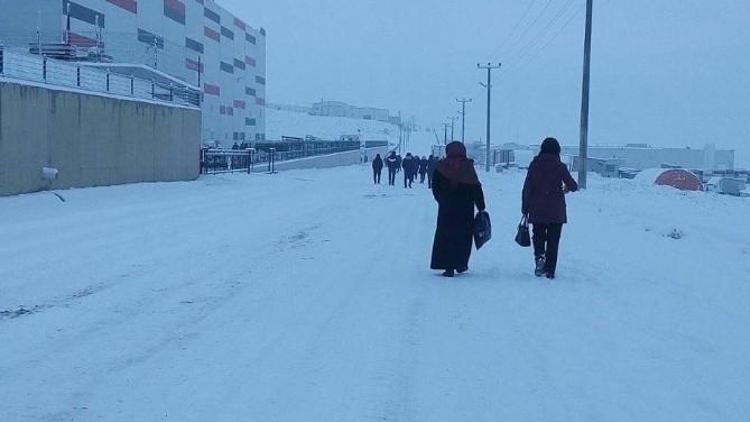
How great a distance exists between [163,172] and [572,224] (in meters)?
17.4

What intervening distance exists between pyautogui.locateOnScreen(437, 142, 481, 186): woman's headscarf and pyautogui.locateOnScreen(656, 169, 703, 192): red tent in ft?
138

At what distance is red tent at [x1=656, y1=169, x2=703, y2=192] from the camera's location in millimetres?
50859

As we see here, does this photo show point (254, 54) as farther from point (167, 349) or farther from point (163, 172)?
point (167, 349)

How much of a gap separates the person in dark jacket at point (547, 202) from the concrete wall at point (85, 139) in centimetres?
1356

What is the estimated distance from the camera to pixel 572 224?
1906 centimetres

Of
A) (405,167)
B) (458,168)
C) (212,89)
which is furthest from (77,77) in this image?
(212,89)

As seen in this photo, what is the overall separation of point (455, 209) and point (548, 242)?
115cm

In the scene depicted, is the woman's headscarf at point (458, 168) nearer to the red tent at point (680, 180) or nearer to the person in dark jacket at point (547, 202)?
the person in dark jacket at point (547, 202)

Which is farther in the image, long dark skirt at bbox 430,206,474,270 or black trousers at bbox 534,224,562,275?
long dark skirt at bbox 430,206,474,270

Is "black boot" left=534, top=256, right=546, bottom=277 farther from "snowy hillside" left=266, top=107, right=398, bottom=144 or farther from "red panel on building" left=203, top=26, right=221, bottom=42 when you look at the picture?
"snowy hillside" left=266, top=107, right=398, bottom=144

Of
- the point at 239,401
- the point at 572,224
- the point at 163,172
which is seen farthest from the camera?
the point at 163,172

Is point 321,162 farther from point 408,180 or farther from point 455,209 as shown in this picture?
point 455,209

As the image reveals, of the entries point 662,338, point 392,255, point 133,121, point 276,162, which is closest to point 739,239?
point 392,255

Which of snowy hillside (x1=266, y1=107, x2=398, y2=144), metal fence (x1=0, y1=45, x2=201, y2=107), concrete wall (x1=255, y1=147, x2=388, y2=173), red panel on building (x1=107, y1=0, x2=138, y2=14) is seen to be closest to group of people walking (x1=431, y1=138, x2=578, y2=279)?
metal fence (x1=0, y1=45, x2=201, y2=107)
